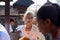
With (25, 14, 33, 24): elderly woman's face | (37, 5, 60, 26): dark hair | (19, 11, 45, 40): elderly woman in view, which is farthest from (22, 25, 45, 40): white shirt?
(37, 5, 60, 26): dark hair

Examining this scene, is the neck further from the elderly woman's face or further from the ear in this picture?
the elderly woman's face

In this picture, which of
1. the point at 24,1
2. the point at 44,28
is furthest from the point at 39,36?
the point at 24,1

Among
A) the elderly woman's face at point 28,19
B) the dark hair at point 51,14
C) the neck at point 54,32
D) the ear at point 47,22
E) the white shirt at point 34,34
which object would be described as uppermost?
the dark hair at point 51,14

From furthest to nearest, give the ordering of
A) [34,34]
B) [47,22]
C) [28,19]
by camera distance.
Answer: [28,19]
[34,34]
[47,22]

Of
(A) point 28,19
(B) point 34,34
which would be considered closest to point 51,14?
(B) point 34,34

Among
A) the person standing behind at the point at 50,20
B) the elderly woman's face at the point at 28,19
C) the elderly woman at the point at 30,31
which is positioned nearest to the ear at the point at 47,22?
the person standing behind at the point at 50,20

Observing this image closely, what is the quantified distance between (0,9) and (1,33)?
7.39m

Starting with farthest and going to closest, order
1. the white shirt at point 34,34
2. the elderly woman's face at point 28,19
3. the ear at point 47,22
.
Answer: the elderly woman's face at point 28,19
the white shirt at point 34,34
the ear at point 47,22

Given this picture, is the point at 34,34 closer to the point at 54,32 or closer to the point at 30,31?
the point at 30,31

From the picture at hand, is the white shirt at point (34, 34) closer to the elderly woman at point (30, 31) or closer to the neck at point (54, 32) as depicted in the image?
the elderly woman at point (30, 31)

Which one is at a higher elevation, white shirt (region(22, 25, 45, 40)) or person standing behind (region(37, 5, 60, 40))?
person standing behind (region(37, 5, 60, 40))

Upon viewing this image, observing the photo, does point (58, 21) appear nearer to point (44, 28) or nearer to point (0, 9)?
point (44, 28)

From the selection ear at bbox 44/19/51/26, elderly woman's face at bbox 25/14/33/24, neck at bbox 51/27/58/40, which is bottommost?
elderly woman's face at bbox 25/14/33/24

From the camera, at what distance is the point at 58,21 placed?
5.63 ft
